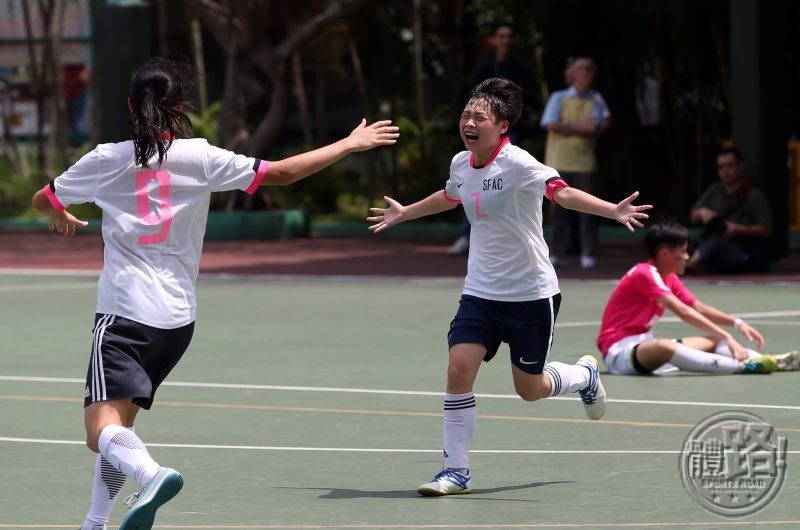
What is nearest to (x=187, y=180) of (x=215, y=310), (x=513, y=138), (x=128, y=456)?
(x=128, y=456)

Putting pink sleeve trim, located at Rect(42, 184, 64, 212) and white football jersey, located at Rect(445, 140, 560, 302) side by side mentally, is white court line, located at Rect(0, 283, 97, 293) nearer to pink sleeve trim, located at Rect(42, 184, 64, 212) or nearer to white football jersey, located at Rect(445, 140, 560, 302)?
white football jersey, located at Rect(445, 140, 560, 302)

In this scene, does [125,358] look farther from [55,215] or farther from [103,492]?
[55,215]

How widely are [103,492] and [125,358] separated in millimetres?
500

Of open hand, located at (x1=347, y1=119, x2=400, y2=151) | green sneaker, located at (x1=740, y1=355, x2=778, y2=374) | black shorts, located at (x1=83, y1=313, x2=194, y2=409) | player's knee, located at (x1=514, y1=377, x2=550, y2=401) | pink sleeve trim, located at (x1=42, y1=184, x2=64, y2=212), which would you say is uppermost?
open hand, located at (x1=347, y1=119, x2=400, y2=151)

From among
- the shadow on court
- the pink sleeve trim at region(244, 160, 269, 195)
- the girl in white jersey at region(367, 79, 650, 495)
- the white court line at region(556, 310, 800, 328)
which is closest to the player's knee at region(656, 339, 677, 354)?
the white court line at region(556, 310, 800, 328)

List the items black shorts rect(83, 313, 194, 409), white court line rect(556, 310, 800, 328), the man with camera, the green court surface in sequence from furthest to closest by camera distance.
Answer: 1. the man with camera
2. white court line rect(556, 310, 800, 328)
3. the green court surface
4. black shorts rect(83, 313, 194, 409)

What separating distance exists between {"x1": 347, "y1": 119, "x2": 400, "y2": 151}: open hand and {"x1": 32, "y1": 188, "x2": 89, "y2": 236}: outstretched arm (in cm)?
107

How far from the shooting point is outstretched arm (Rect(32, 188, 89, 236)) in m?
6.39

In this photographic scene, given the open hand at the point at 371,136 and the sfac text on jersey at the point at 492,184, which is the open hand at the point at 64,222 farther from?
the sfac text on jersey at the point at 492,184

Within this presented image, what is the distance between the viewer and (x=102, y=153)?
6.24 meters

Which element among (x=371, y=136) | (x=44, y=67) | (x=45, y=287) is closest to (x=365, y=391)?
(x=371, y=136)

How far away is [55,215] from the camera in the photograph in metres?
6.49

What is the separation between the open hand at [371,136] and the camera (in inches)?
251

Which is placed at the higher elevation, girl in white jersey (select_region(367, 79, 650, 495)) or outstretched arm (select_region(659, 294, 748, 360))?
girl in white jersey (select_region(367, 79, 650, 495))
